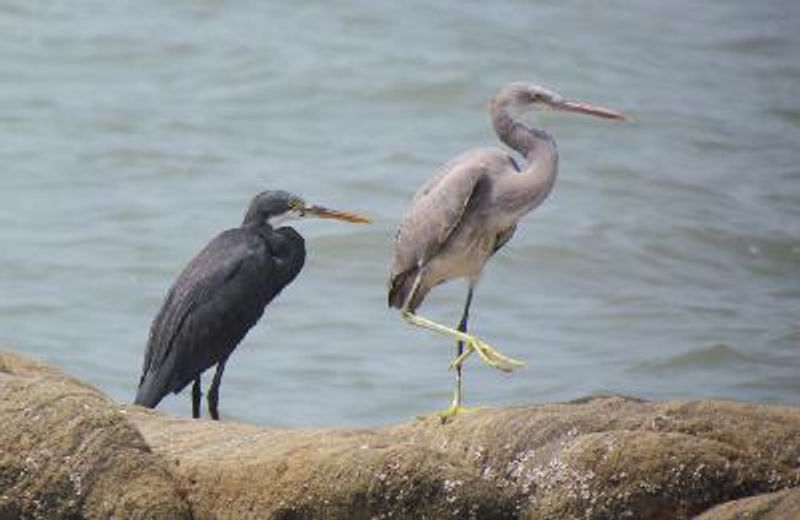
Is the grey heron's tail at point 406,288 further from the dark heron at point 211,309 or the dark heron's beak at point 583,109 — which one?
the dark heron's beak at point 583,109

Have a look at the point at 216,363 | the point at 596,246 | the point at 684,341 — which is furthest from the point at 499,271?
the point at 216,363

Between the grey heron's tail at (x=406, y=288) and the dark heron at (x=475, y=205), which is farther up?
the dark heron at (x=475, y=205)

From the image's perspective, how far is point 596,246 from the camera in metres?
15.9

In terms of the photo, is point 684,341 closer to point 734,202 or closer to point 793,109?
point 734,202

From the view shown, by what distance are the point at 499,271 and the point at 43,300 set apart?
11.2 ft

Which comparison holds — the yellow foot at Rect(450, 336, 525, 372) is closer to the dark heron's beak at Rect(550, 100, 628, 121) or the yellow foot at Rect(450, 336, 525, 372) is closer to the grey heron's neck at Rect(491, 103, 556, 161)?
the grey heron's neck at Rect(491, 103, 556, 161)

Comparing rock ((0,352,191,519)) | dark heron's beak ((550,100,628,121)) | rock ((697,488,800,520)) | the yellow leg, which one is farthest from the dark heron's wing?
rock ((697,488,800,520))

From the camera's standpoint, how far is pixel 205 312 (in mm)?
8734

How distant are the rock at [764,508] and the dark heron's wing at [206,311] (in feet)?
9.86

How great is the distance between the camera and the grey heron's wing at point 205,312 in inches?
344

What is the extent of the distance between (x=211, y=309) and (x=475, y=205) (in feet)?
4.30

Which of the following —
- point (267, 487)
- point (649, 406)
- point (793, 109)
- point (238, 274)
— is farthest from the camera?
point (793, 109)

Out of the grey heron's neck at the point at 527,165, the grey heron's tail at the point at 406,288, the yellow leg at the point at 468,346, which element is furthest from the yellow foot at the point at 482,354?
the grey heron's neck at the point at 527,165

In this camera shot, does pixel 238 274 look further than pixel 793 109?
No
